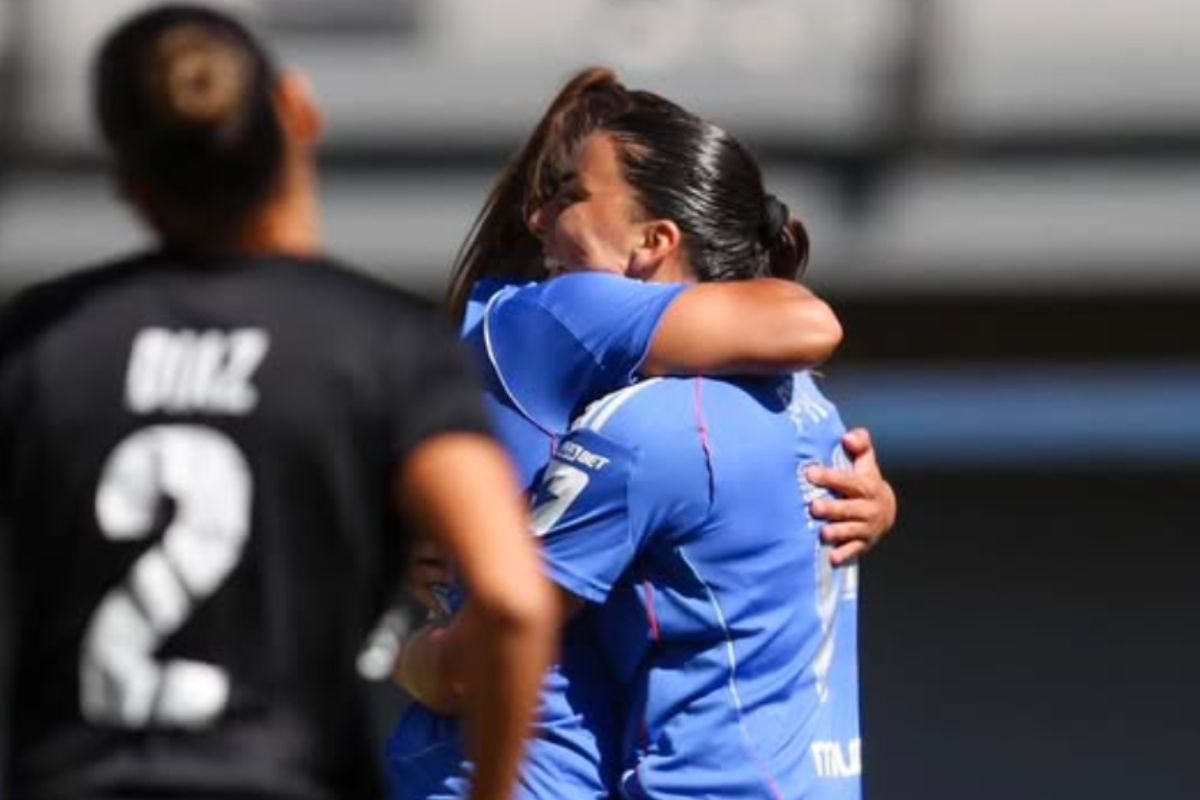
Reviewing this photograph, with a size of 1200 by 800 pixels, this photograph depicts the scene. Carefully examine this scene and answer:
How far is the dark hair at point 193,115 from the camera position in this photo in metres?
3.06

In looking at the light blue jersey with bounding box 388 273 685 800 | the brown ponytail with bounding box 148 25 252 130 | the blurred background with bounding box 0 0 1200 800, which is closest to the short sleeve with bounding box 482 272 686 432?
the light blue jersey with bounding box 388 273 685 800

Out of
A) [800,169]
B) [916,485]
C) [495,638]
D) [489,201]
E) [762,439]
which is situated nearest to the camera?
[495,638]

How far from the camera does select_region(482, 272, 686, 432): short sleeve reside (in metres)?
3.76

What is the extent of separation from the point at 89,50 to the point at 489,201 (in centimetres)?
338

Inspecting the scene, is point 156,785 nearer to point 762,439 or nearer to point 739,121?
point 762,439

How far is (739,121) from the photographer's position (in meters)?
7.16

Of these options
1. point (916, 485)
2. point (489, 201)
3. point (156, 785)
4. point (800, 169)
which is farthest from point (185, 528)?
point (916, 485)

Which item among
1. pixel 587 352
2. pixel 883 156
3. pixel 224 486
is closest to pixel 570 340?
pixel 587 352

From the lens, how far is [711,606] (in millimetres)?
3703

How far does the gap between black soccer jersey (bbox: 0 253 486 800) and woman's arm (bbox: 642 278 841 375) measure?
2.23 ft

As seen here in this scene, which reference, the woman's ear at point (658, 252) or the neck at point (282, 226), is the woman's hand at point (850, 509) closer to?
the woman's ear at point (658, 252)

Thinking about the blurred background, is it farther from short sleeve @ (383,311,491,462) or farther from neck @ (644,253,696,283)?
short sleeve @ (383,311,491,462)

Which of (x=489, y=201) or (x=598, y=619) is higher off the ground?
(x=489, y=201)

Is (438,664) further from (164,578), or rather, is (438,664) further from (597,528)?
(164,578)
